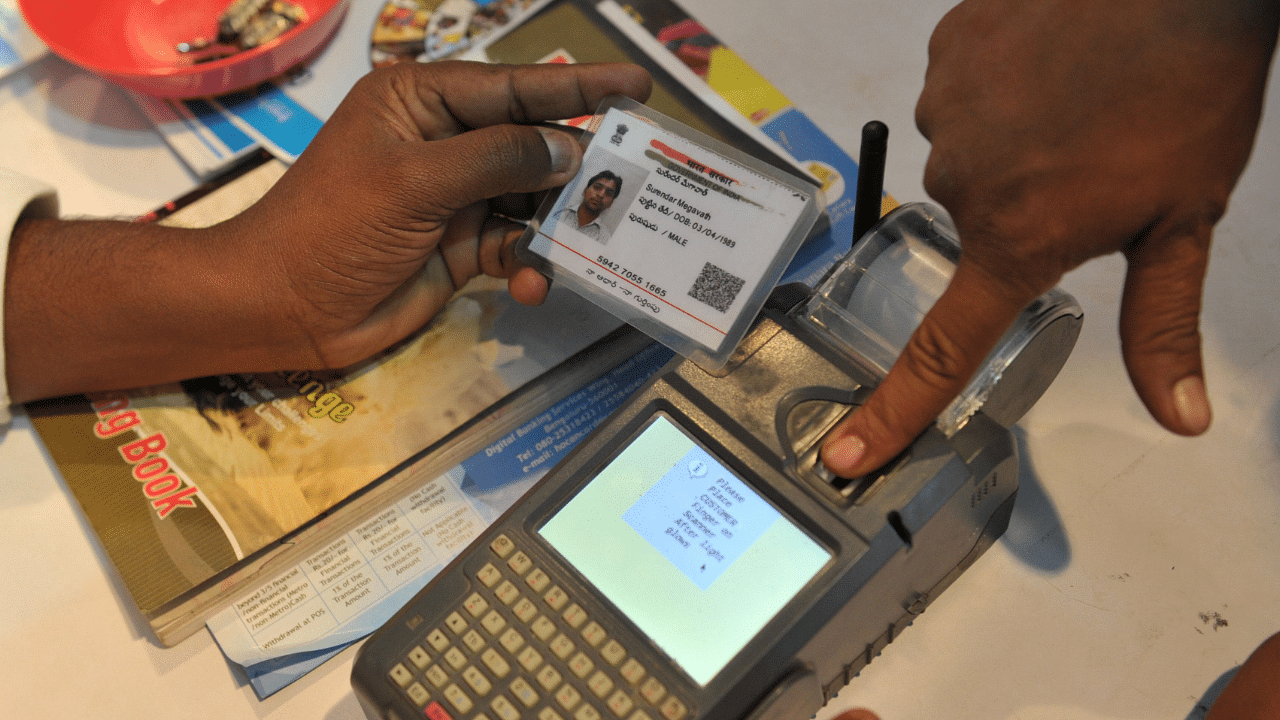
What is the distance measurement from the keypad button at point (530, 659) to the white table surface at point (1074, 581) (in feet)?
0.54

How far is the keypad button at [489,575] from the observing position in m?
0.52

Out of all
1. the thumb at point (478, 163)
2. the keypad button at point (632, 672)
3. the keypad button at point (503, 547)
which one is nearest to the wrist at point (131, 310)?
the thumb at point (478, 163)

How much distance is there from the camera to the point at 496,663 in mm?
506

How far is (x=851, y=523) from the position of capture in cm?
50

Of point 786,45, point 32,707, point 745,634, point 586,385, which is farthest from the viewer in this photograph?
point 786,45

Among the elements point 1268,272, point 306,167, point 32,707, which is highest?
point 306,167

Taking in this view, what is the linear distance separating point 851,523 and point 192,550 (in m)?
0.46

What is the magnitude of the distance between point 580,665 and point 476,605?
73 millimetres

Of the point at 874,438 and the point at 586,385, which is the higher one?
the point at 874,438

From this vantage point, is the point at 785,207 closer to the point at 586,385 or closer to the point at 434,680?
the point at 586,385

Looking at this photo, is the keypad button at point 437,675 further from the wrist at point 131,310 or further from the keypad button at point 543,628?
the wrist at point 131,310

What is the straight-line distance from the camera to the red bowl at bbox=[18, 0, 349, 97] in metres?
0.79

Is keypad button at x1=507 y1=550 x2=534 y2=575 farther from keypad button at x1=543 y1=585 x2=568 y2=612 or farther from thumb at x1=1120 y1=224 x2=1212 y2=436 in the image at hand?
thumb at x1=1120 y1=224 x2=1212 y2=436

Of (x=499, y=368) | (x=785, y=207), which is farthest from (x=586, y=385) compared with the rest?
(x=785, y=207)
